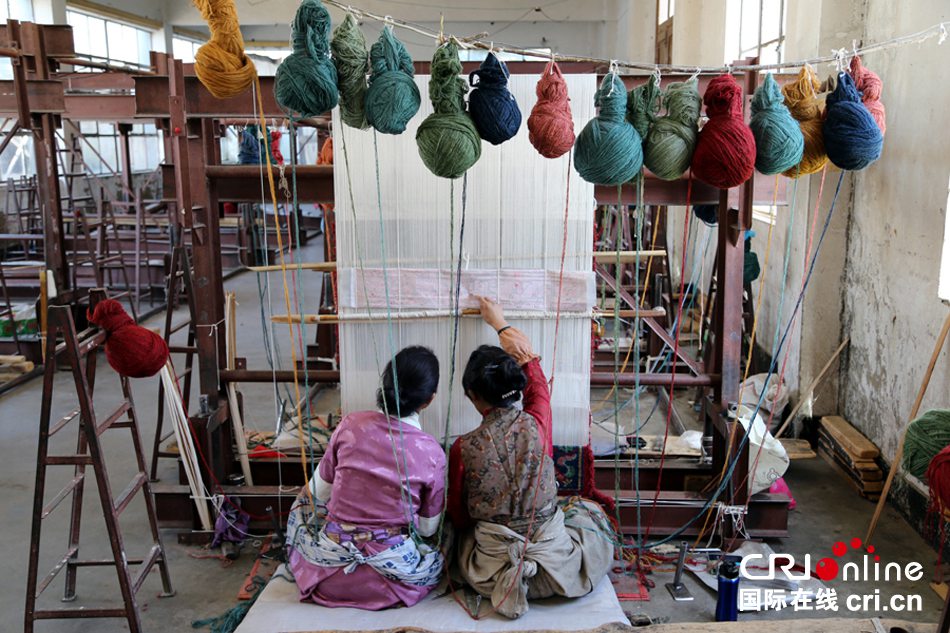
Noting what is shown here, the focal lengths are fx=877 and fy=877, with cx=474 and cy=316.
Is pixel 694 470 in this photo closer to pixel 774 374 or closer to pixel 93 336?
pixel 774 374

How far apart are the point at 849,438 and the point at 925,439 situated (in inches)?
91.3

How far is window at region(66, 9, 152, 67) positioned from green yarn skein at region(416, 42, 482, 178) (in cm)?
1178

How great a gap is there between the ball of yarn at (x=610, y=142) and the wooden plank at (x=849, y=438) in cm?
232

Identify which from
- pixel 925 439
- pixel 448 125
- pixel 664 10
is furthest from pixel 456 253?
pixel 664 10

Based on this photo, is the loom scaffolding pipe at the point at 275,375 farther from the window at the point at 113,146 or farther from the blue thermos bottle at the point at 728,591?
the window at the point at 113,146

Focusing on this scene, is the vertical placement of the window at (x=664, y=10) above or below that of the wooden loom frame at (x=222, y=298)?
above

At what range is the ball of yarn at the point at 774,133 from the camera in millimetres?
2736

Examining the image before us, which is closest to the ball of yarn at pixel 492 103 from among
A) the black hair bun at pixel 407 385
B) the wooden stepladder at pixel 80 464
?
the black hair bun at pixel 407 385

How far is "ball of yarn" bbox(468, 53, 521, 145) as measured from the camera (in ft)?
8.42

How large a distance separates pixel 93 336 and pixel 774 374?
431 cm

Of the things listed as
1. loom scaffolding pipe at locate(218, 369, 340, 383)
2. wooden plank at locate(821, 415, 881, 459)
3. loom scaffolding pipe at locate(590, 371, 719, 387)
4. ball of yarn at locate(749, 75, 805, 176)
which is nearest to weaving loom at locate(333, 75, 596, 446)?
loom scaffolding pipe at locate(590, 371, 719, 387)

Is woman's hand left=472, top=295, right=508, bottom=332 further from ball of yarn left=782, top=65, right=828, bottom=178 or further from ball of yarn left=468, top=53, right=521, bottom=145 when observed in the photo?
ball of yarn left=782, top=65, right=828, bottom=178

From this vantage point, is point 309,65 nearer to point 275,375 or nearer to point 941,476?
point 275,375

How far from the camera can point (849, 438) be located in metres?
4.41
